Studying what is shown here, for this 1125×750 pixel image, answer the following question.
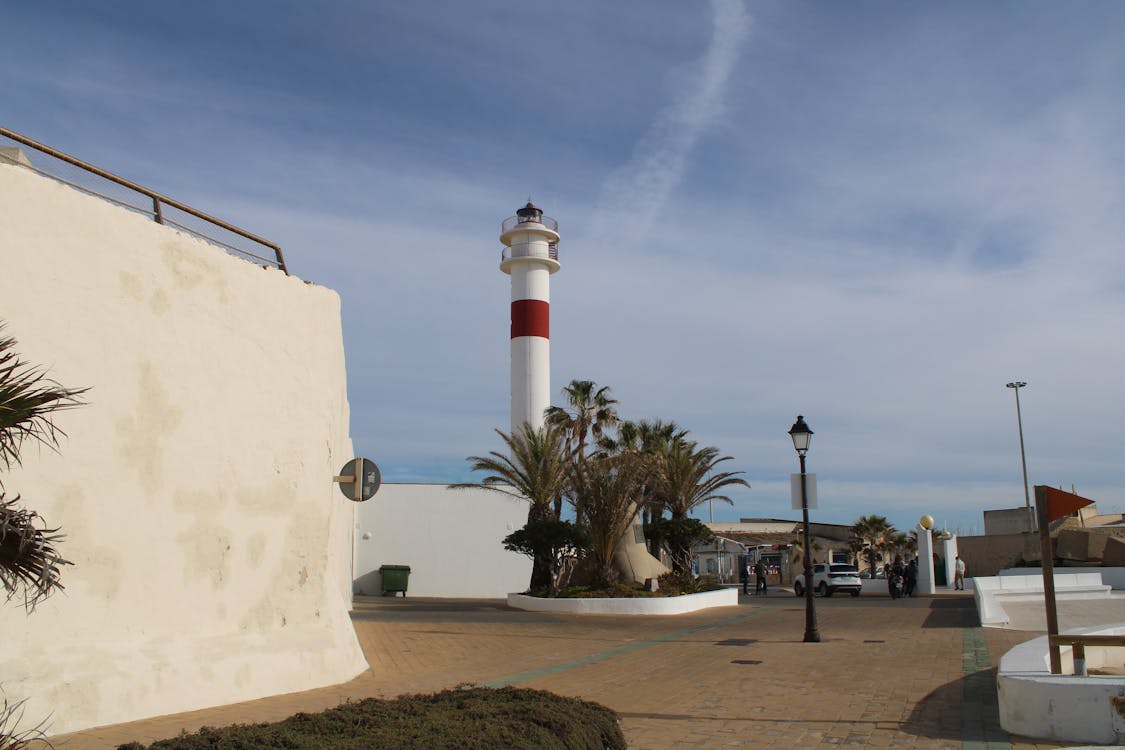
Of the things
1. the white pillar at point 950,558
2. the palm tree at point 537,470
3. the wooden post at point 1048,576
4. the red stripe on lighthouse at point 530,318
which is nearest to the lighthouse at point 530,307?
the red stripe on lighthouse at point 530,318

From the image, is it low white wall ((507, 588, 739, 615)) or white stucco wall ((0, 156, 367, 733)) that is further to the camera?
low white wall ((507, 588, 739, 615))

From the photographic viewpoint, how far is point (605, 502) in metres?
28.2

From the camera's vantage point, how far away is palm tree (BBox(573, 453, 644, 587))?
92.4ft

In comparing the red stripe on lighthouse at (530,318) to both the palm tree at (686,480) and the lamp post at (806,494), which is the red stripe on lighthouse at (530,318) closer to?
the palm tree at (686,480)

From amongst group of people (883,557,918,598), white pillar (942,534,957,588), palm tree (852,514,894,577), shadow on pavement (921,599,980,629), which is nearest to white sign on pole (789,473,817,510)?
shadow on pavement (921,599,980,629)

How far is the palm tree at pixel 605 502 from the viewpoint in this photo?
2816 centimetres

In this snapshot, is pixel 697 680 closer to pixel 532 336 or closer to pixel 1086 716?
pixel 1086 716

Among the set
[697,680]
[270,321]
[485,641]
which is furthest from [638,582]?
[270,321]

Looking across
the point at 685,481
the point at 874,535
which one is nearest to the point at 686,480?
the point at 685,481

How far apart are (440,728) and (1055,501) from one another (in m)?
6.35

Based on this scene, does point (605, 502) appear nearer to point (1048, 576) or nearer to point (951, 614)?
point (951, 614)

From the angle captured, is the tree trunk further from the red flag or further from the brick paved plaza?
the red flag

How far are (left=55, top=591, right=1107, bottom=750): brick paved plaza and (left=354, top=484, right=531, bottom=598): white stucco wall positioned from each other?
1354cm

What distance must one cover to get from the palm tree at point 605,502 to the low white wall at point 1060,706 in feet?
64.5
